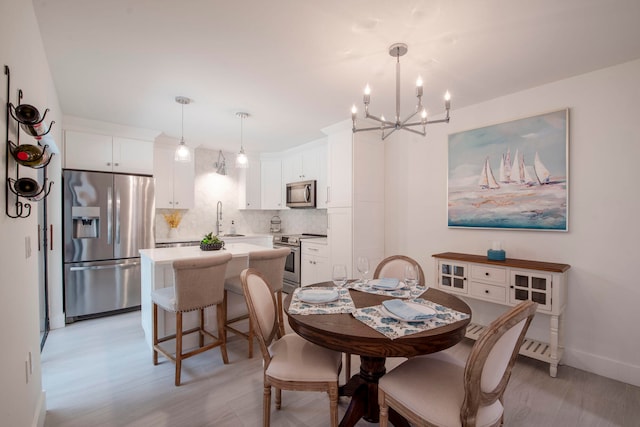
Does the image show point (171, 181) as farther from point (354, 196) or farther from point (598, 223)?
point (598, 223)

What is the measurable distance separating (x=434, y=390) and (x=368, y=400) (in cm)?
59

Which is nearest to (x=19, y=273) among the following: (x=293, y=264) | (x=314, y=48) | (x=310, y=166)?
(x=314, y=48)

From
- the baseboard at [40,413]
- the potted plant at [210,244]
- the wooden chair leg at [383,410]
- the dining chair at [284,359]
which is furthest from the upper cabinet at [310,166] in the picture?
the baseboard at [40,413]

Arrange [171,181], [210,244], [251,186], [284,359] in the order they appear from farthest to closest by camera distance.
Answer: [251,186], [171,181], [210,244], [284,359]

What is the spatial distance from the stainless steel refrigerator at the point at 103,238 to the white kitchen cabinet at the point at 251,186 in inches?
69.3

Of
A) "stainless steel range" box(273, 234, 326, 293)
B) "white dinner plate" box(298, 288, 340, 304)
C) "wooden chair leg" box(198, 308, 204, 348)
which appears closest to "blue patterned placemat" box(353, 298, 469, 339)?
"white dinner plate" box(298, 288, 340, 304)

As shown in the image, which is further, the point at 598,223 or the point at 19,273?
the point at 598,223

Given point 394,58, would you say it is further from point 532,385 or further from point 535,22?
point 532,385

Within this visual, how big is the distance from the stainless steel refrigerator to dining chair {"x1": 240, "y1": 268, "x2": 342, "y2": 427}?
288 cm

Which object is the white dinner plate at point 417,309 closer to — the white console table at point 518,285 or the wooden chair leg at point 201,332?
the white console table at point 518,285

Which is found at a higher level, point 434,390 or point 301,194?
point 301,194

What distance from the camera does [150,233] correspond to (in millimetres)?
4059

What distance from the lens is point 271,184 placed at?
566 centimetres

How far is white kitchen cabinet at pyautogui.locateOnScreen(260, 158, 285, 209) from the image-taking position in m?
5.59
